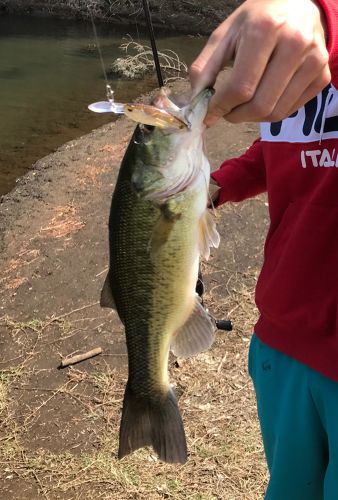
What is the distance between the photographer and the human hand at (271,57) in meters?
0.89

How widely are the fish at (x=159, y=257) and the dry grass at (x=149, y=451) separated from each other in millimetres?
1136

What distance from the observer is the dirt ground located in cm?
275

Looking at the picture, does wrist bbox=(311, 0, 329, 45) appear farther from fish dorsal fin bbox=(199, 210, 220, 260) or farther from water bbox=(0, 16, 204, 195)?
water bbox=(0, 16, 204, 195)

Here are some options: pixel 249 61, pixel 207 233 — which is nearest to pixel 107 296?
pixel 207 233

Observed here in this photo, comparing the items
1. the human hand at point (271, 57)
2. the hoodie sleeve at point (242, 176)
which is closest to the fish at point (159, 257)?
the human hand at point (271, 57)

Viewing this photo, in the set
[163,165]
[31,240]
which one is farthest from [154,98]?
[31,240]

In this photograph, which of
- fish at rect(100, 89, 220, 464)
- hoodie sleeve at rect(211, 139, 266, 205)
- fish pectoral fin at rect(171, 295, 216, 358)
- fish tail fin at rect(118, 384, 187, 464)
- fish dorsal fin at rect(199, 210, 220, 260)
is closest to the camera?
fish at rect(100, 89, 220, 464)

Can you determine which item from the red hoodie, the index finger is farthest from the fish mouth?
the red hoodie

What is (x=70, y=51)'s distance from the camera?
15.0 meters

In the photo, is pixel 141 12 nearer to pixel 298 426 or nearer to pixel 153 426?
pixel 153 426

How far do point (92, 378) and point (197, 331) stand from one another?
2.05 m

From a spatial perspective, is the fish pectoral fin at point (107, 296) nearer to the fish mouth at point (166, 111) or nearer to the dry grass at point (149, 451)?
the fish mouth at point (166, 111)

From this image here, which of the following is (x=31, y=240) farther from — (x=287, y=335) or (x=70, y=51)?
(x=70, y=51)

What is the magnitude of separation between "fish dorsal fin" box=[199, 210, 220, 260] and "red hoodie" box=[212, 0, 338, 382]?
232mm
